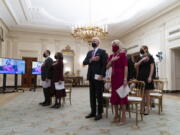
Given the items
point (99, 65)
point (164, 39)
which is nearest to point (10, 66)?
point (99, 65)

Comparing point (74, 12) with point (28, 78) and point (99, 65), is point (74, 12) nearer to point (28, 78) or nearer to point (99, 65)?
point (28, 78)

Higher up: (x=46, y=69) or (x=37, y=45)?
(x=37, y=45)

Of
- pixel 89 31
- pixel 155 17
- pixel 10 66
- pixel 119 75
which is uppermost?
pixel 155 17

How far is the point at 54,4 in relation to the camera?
24.7 feet

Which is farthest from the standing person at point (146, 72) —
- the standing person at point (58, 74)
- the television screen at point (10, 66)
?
the television screen at point (10, 66)

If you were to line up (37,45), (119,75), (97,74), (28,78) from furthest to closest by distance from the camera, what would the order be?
1. (37,45)
2. (28,78)
3. (97,74)
4. (119,75)

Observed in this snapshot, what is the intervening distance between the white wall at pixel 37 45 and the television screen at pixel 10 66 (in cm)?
291

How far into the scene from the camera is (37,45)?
38.2ft

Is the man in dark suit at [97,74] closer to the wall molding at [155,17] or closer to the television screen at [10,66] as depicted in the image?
the television screen at [10,66]

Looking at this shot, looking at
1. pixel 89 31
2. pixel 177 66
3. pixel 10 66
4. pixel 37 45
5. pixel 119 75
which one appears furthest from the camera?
pixel 37 45

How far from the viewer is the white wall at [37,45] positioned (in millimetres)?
11027

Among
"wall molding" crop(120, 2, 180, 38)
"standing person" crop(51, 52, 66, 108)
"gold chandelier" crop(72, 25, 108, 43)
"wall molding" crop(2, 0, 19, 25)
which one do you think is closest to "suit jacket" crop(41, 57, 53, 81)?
"standing person" crop(51, 52, 66, 108)

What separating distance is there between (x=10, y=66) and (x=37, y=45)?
4.32 metres

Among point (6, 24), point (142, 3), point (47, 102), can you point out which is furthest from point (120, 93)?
point (6, 24)
